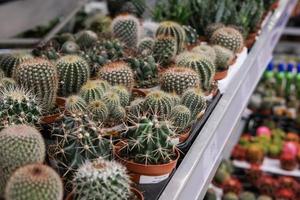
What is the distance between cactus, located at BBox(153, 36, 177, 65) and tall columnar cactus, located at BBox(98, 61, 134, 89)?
12.8 inches

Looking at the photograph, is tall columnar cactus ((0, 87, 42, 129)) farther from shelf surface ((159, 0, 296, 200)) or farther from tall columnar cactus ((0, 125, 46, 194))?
shelf surface ((159, 0, 296, 200))

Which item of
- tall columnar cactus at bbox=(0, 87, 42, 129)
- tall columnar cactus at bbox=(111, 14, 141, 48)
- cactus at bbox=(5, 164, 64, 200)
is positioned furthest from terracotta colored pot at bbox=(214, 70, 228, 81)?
cactus at bbox=(5, 164, 64, 200)

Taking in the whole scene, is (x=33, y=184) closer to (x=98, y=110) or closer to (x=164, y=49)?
(x=98, y=110)

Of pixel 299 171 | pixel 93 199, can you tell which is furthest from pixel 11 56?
pixel 299 171

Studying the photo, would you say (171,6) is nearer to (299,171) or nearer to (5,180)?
(299,171)

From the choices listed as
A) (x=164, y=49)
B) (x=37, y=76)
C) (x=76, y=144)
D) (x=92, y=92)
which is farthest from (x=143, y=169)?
(x=164, y=49)

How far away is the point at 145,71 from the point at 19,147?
0.85 m

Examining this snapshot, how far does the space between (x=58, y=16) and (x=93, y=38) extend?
3.76 feet

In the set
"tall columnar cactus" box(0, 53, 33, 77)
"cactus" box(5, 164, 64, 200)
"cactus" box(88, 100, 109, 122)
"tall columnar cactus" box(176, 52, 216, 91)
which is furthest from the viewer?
"tall columnar cactus" box(176, 52, 216, 91)

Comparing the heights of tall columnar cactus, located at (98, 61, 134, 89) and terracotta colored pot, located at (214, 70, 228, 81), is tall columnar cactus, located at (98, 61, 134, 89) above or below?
above

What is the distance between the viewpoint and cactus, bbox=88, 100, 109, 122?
1392 mm

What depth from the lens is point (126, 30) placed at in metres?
2.13

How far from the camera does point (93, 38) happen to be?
6.93ft

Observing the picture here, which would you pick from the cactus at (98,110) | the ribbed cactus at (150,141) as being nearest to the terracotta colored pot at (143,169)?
the ribbed cactus at (150,141)
